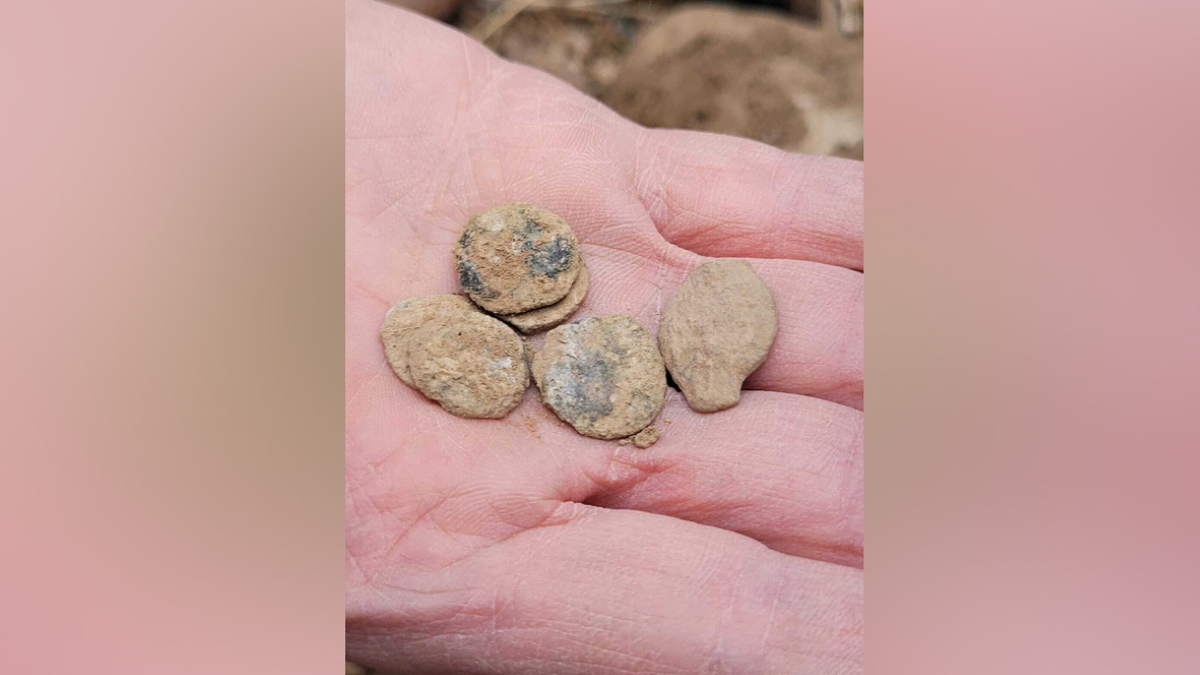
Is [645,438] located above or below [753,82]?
below

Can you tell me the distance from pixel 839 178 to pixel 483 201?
0.86 meters

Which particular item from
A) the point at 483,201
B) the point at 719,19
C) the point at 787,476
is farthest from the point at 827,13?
the point at 787,476

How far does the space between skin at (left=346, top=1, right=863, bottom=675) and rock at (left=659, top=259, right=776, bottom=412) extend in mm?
65

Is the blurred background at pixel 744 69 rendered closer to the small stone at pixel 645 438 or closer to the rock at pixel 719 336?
the rock at pixel 719 336

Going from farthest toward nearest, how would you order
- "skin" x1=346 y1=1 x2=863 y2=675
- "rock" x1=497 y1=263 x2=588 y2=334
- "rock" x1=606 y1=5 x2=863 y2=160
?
"rock" x1=606 y1=5 x2=863 y2=160, "rock" x1=497 y1=263 x2=588 y2=334, "skin" x1=346 y1=1 x2=863 y2=675

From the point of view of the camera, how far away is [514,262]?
1.89m

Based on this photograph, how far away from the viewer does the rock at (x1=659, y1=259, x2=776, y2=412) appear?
189 cm

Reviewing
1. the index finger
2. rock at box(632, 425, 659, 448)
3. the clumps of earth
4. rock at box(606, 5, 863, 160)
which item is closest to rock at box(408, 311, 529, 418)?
the clumps of earth

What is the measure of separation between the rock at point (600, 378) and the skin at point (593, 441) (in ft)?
0.18

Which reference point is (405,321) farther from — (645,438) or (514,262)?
(645,438)

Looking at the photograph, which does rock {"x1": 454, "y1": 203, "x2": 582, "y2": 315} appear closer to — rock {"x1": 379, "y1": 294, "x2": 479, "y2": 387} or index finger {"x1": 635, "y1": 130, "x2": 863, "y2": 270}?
rock {"x1": 379, "y1": 294, "x2": 479, "y2": 387}

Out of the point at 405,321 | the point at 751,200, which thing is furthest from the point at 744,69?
the point at 405,321

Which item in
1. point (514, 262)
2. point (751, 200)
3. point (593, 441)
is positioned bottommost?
point (593, 441)

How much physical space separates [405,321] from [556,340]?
339mm
